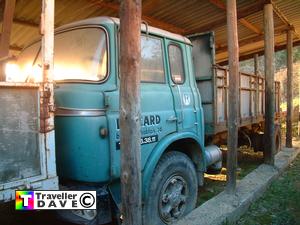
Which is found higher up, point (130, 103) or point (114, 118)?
point (130, 103)

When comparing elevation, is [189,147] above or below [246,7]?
below

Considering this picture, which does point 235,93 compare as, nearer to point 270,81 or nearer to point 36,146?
point 270,81

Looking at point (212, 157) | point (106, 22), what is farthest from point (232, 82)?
point (106, 22)

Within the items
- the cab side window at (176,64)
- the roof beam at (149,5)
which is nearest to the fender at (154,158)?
the cab side window at (176,64)

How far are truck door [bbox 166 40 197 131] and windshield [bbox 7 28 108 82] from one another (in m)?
1.03

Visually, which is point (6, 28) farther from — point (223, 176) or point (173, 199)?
point (223, 176)

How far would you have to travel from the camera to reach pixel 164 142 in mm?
3688

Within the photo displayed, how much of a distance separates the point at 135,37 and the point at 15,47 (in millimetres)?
5974

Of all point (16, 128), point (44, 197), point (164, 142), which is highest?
point (16, 128)

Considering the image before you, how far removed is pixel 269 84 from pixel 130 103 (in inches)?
189

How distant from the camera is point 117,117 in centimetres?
314

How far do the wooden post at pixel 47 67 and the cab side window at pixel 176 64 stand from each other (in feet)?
5.92

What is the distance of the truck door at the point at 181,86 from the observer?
13.3 ft

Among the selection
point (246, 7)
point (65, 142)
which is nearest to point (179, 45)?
point (65, 142)
